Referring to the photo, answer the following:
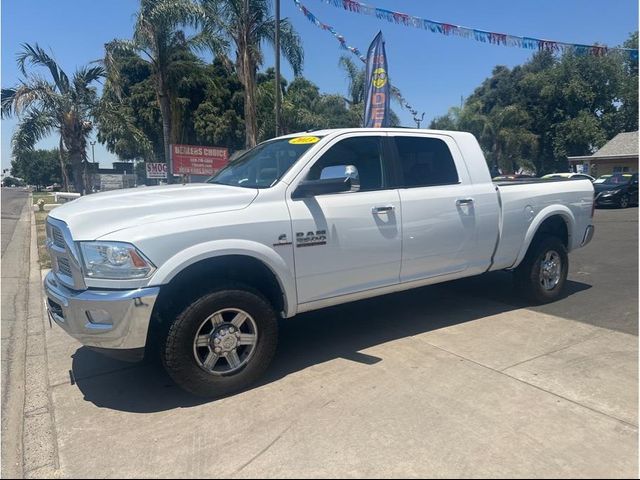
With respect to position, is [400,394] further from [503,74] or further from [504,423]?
[503,74]

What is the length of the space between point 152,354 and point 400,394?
89.0 inches

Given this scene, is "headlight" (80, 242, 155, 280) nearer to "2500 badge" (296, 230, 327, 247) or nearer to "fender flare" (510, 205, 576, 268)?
"2500 badge" (296, 230, 327, 247)

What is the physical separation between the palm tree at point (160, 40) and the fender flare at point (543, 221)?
13315mm

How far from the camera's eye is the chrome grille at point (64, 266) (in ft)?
11.6

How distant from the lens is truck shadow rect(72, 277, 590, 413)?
151 inches

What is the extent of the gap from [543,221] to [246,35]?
607 inches

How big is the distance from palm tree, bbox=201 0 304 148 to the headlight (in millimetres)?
16066

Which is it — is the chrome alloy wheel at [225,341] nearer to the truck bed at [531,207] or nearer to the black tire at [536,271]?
the truck bed at [531,207]

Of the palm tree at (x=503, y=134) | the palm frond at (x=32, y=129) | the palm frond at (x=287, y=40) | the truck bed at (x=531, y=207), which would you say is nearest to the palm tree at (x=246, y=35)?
the palm frond at (x=287, y=40)

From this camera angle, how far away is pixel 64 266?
365cm

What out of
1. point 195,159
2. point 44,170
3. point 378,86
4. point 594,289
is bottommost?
point 594,289

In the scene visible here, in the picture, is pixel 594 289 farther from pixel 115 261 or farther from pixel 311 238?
pixel 115 261

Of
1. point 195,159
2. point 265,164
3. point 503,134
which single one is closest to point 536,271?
point 265,164

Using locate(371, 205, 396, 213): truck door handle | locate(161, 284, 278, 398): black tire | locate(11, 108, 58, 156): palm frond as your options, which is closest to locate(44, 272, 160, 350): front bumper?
locate(161, 284, 278, 398): black tire
